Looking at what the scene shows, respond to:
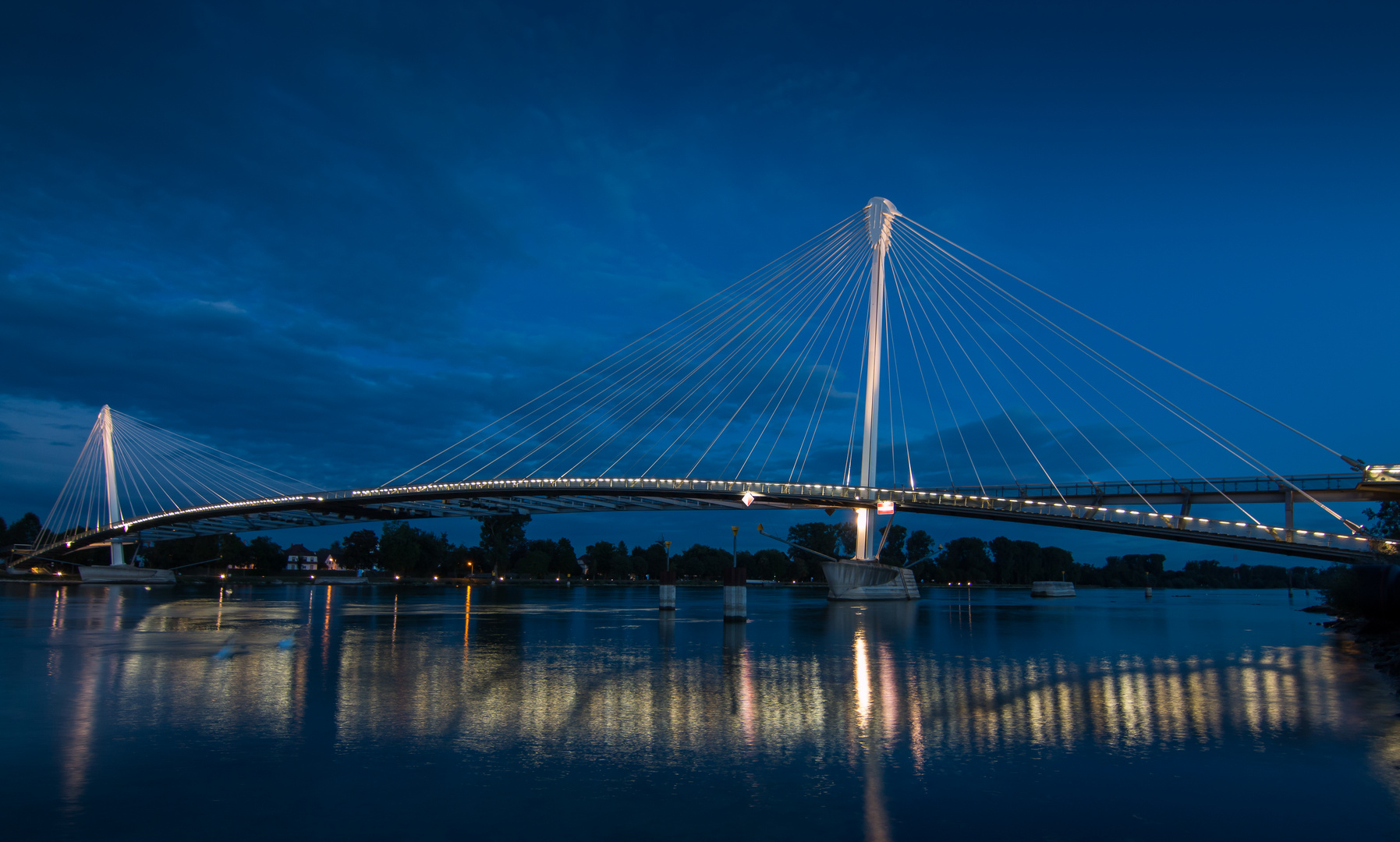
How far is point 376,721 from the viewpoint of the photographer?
12.7 metres

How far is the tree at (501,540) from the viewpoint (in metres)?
130

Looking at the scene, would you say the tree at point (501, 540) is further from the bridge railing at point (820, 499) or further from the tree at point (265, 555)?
the bridge railing at point (820, 499)

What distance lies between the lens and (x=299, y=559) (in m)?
188

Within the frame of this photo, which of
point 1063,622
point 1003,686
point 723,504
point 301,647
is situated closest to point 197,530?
point 723,504

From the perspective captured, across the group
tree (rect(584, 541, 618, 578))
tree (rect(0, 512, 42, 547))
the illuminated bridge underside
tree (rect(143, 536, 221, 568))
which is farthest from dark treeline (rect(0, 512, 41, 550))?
tree (rect(584, 541, 618, 578))

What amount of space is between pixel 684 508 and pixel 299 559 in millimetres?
156103

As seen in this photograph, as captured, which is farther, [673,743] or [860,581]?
[860,581]

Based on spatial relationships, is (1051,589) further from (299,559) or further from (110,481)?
(299,559)

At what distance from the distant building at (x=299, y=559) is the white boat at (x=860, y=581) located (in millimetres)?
156231

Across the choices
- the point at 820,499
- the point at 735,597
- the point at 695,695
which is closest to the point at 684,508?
the point at 820,499

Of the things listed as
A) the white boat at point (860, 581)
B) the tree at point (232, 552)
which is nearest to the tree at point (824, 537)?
the white boat at point (860, 581)

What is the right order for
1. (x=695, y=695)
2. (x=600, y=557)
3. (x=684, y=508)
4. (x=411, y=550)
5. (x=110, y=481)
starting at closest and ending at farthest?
1. (x=695, y=695)
2. (x=684, y=508)
3. (x=110, y=481)
4. (x=411, y=550)
5. (x=600, y=557)

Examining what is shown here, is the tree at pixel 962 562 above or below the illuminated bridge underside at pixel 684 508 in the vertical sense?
below

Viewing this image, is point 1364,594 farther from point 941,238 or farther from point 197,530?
point 197,530
